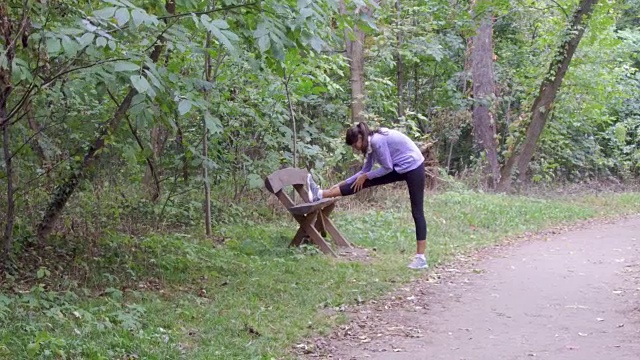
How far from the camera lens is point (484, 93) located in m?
20.1

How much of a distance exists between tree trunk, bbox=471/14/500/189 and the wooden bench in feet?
33.8

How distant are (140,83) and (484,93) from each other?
16006 millimetres

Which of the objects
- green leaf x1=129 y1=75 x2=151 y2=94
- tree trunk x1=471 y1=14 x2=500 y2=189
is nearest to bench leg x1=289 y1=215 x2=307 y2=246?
green leaf x1=129 y1=75 x2=151 y2=94

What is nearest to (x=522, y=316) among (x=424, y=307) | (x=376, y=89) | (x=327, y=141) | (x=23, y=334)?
(x=424, y=307)

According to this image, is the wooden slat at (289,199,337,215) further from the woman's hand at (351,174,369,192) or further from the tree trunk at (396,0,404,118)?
the tree trunk at (396,0,404,118)

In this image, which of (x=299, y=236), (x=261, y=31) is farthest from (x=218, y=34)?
(x=299, y=236)

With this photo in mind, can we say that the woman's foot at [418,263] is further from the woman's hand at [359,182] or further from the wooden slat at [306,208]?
the wooden slat at [306,208]

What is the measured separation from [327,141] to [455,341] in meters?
8.88

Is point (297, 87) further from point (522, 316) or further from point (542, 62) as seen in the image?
point (542, 62)

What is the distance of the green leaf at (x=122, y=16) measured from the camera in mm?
4977

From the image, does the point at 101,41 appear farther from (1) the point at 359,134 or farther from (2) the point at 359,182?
(2) the point at 359,182

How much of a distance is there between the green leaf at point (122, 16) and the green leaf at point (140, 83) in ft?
1.37

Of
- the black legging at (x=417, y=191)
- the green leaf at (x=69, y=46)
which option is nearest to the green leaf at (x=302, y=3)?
the green leaf at (x=69, y=46)

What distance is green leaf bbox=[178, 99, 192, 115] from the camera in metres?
5.63
